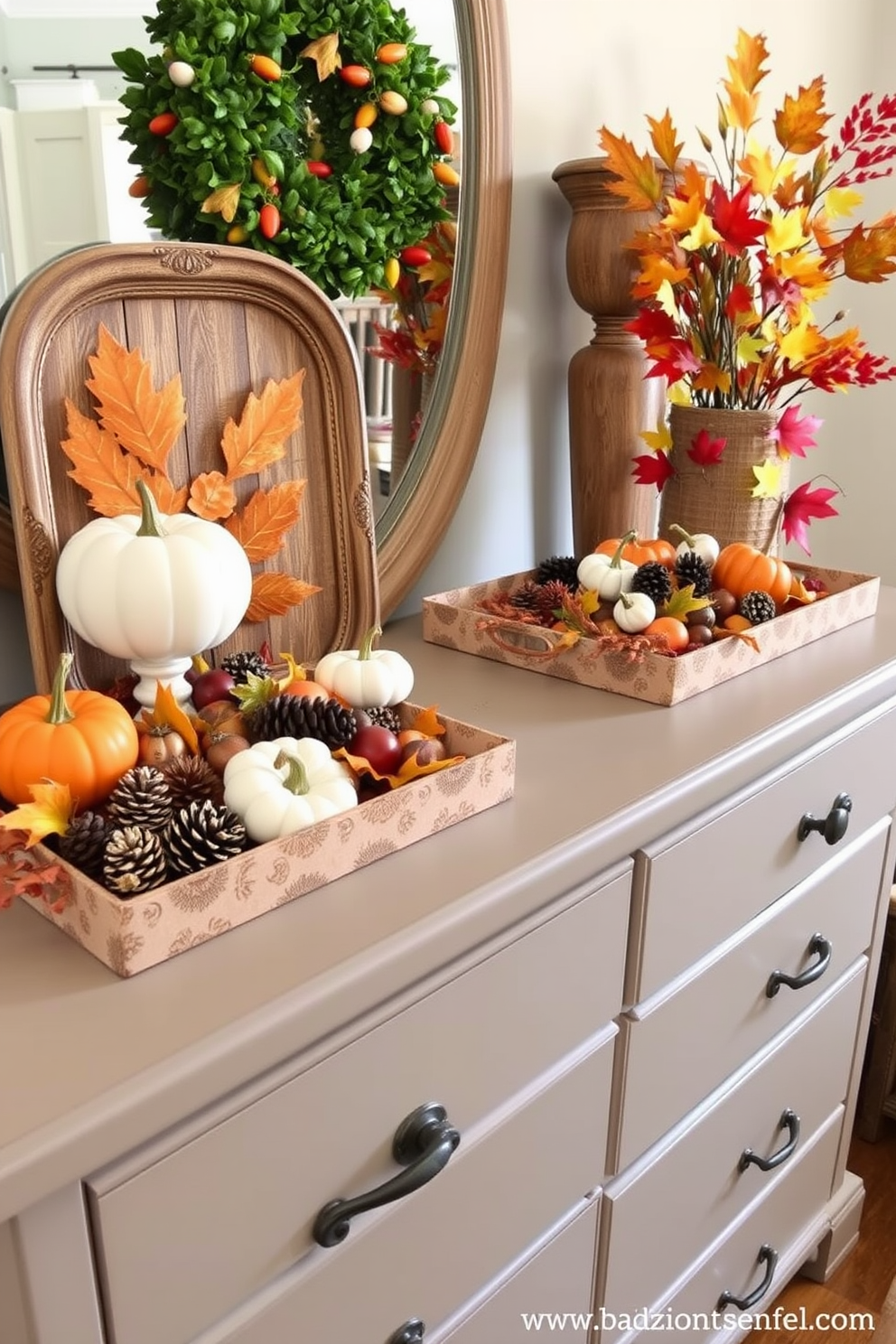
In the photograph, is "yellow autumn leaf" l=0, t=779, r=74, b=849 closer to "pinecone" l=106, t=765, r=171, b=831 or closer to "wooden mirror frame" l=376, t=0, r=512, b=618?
"pinecone" l=106, t=765, r=171, b=831

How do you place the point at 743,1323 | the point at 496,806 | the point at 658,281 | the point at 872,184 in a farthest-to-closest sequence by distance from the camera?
the point at 872,184
the point at 743,1323
the point at 658,281
the point at 496,806

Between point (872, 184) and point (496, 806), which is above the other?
point (872, 184)

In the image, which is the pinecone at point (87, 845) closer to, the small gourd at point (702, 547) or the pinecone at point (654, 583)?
the pinecone at point (654, 583)

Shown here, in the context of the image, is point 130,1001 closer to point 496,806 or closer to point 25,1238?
point 25,1238

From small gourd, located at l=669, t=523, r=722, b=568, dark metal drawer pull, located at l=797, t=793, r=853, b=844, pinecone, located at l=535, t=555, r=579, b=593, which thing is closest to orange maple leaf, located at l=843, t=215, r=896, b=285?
small gourd, located at l=669, t=523, r=722, b=568

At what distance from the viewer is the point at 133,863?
24.2 inches

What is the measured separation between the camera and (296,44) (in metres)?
0.98

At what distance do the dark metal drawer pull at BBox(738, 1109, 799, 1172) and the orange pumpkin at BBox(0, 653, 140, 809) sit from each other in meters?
0.82

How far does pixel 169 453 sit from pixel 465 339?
1.47 ft

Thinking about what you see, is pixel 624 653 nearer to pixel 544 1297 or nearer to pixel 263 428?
pixel 263 428

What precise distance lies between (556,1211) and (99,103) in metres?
0.95

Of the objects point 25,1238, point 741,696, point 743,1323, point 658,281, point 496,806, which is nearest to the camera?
point 25,1238

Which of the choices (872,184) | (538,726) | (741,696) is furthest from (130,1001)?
(872,184)

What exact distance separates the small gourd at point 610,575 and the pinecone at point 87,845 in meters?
0.57
